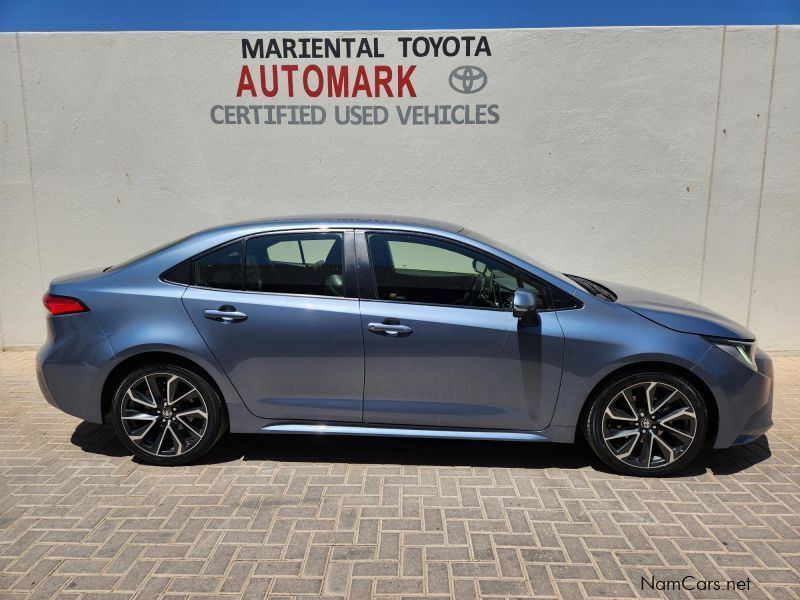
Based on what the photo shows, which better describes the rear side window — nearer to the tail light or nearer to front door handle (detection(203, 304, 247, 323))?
front door handle (detection(203, 304, 247, 323))

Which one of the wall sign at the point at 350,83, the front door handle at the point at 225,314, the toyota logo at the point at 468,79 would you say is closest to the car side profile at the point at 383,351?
the front door handle at the point at 225,314

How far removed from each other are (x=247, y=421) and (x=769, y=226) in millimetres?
5917

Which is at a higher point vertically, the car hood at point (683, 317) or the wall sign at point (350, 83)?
the wall sign at point (350, 83)

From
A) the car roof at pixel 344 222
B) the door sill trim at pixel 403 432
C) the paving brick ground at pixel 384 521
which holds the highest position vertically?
the car roof at pixel 344 222

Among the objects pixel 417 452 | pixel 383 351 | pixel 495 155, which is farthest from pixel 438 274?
pixel 495 155

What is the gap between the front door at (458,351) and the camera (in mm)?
3596

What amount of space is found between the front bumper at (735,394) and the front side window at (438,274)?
1106 mm

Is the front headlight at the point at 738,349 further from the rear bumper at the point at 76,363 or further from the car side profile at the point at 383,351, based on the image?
the rear bumper at the point at 76,363

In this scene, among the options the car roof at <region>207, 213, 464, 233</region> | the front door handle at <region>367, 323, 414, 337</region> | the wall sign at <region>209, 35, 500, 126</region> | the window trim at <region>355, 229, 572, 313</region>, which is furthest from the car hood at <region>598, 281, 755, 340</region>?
the wall sign at <region>209, 35, 500, 126</region>

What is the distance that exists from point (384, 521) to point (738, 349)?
2476 mm

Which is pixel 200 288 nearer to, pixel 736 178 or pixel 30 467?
pixel 30 467

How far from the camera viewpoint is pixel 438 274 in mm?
3920

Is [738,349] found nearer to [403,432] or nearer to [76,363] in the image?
[403,432]

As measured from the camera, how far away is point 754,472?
3.86 metres
